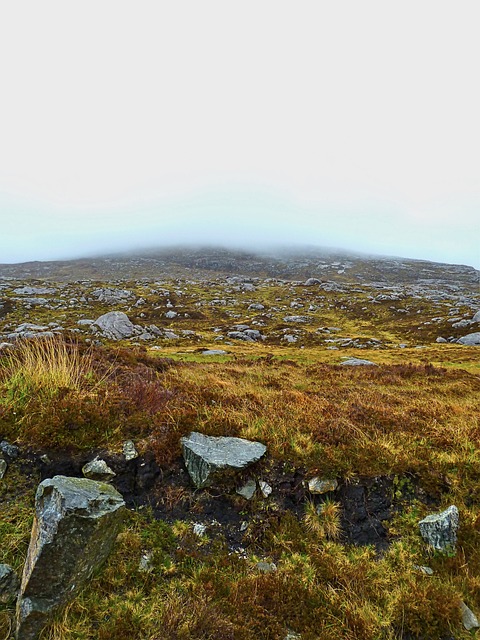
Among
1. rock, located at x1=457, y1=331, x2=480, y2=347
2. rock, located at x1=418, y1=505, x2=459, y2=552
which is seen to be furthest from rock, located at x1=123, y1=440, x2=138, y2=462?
rock, located at x1=457, y1=331, x2=480, y2=347

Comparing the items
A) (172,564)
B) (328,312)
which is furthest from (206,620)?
(328,312)

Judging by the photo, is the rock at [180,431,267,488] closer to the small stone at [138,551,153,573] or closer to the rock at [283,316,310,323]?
the small stone at [138,551,153,573]

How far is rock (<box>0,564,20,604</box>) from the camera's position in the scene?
4834mm

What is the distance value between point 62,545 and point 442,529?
22.6 feet

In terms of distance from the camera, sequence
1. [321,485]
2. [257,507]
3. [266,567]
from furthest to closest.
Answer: [321,485] → [257,507] → [266,567]

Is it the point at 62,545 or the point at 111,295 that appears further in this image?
the point at 111,295

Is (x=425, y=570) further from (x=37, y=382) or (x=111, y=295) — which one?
(x=111, y=295)

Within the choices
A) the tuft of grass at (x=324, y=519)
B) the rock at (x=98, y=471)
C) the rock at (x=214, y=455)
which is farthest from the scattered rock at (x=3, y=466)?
the tuft of grass at (x=324, y=519)

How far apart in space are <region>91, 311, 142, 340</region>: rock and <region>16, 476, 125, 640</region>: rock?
51502 mm

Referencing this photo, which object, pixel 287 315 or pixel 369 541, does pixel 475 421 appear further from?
pixel 287 315

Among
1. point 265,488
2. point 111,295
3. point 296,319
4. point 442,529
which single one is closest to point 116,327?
point 111,295

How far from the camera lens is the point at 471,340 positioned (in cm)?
5656

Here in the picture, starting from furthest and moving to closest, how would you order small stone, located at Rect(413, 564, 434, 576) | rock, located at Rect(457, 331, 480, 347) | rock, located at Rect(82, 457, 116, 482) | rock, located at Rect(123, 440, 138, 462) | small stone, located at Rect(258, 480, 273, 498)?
rock, located at Rect(457, 331, 480, 347) → rock, located at Rect(123, 440, 138, 462) → small stone, located at Rect(258, 480, 273, 498) → rock, located at Rect(82, 457, 116, 482) → small stone, located at Rect(413, 564, 434, 576)

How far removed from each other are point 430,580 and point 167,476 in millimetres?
5419
